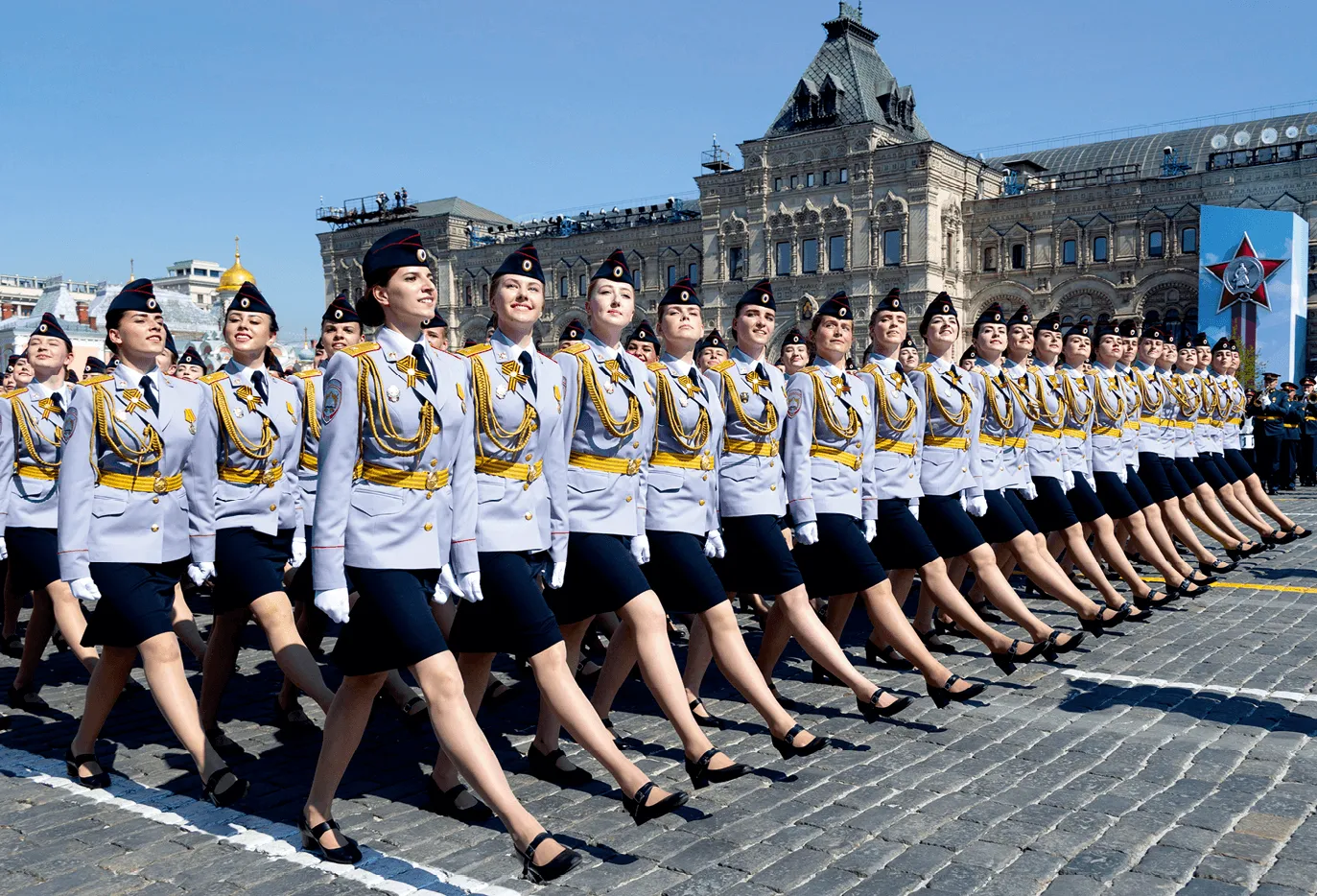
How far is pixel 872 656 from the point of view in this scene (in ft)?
24.3

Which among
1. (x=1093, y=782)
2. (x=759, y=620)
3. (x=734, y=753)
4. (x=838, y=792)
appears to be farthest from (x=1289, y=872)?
(x=759, y=620)

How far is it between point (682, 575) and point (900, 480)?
1.78 m

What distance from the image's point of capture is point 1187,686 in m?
6.57

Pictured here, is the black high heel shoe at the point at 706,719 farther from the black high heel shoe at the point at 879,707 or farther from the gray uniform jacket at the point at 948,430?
the gray uniform jacket at the point at 948,430

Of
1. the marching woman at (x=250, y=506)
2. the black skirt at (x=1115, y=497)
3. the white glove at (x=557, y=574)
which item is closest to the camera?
the white glove at (x=557, y=574)

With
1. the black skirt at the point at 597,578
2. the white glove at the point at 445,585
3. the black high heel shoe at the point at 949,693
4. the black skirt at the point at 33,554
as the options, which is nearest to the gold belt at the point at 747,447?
the black skirt at the point at 597,578

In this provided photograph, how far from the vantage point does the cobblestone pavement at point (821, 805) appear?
3971mm

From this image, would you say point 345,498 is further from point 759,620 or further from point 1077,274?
point 1077,274

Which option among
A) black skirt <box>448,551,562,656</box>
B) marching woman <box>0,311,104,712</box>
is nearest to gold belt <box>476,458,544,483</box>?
black skirt <box>448,551,562,656</box>

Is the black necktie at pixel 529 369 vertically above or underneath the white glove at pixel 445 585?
above

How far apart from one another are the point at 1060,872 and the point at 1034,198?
4852 cm

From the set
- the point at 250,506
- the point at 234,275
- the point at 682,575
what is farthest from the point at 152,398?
the point at 234,275

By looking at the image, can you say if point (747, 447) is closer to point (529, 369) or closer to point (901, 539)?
point (901, 539)

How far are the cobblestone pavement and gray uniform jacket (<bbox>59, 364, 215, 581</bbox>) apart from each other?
105cm
